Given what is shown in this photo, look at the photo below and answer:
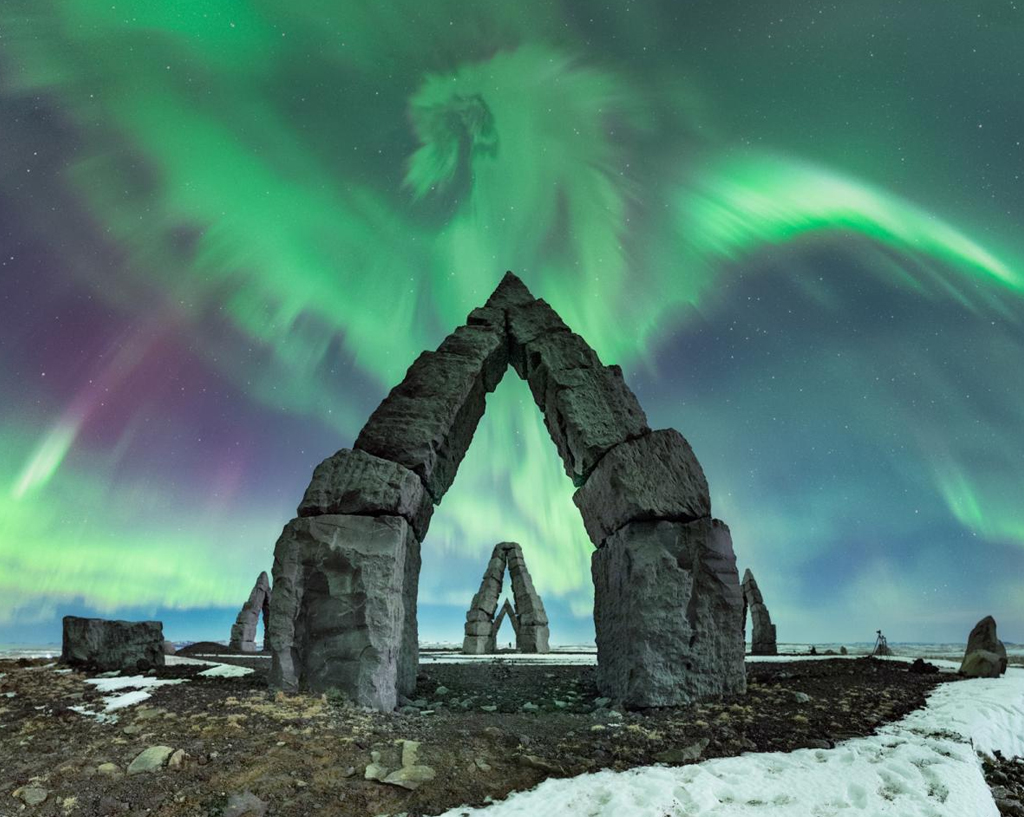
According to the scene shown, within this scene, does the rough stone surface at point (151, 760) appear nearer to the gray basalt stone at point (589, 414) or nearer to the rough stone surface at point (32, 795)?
the rough stone surface at point (32, 795)

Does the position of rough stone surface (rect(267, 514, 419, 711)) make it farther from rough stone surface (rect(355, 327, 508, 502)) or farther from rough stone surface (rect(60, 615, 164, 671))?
rough stone surface (rect(60, 615, 164, 671))

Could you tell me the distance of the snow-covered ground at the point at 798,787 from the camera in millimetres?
2951

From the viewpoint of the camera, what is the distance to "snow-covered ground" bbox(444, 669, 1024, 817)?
9.68 feet

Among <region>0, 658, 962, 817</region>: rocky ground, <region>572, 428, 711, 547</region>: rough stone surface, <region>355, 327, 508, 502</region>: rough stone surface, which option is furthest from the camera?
<region>355, 327, 508, 502</region>: rough stone surface

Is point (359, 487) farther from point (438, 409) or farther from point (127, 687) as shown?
point (127, 687)

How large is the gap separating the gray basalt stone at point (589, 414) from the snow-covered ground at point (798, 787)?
11.8ft

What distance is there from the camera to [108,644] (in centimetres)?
893

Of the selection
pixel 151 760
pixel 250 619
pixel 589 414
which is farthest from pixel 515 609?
pixel 151 760

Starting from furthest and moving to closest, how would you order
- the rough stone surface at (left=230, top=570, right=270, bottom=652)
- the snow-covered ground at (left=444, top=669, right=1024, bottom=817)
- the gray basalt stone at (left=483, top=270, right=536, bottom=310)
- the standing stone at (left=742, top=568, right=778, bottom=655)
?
the rough stone surface at (left=230, top=570, right=270, bottom=652)
the standing stone at (left=742, top=568, right=778, bottom=655)
the gray basalt stone at (left=483, top=270, right=536, bottom=310)
the snow-covered ground at (left=444, top=669, right=1024, bottom=817)

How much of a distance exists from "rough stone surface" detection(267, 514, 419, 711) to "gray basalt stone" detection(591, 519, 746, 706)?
2.35m

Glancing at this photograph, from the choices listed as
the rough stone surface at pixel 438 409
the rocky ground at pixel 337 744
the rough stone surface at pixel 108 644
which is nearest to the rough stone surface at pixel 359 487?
the rough stone surface at pixel 438 409

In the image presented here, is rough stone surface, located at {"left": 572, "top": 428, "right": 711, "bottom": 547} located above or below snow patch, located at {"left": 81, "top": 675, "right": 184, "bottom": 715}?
above

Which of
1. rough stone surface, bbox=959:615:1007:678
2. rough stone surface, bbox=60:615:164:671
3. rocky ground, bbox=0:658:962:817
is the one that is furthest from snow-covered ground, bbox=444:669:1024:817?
rough stone surface, bbox=60:615:164:671

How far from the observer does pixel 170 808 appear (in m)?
2.96
